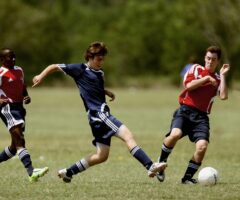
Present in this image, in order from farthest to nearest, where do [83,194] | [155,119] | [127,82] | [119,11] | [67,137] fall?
[119,11], [127,82], [155,119], [67,137], [83,194]

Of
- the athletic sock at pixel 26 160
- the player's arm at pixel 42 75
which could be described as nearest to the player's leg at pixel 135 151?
the player's arm at pixel 42 75

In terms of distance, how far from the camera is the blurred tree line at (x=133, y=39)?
75.9 metres

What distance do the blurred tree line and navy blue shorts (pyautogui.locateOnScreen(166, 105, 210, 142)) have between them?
59273mm

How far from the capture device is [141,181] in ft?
40.8

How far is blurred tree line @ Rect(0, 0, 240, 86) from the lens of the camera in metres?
75.9

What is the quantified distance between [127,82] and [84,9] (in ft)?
123

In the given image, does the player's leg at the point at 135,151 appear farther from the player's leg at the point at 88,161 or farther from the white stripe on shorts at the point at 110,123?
the player's leg at the point at 88,161

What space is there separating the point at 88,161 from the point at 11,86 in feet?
5.45

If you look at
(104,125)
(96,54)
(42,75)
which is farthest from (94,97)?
(42,75)

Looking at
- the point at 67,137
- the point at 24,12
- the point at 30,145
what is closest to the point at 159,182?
the point at 30,145

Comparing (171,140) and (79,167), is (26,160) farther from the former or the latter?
(171,140)

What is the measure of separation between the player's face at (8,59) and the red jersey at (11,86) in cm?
7

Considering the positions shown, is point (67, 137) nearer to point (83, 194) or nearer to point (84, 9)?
point (83, 194)

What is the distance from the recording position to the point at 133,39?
85312mm
